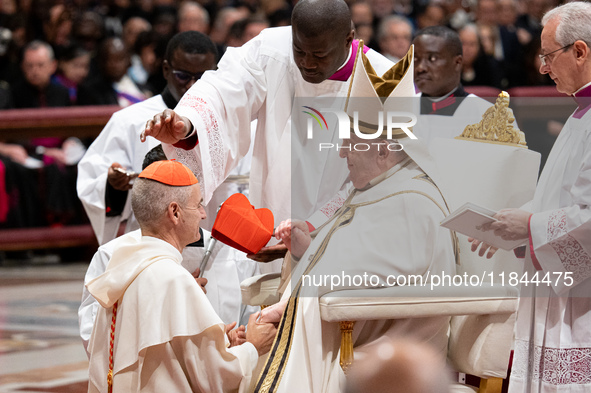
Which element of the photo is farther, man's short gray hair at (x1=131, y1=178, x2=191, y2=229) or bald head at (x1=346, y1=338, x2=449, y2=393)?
man's short gray hair at (x1=131, y1=178, x2=191, y2=229)

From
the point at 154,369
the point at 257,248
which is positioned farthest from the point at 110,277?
the point at 257,248

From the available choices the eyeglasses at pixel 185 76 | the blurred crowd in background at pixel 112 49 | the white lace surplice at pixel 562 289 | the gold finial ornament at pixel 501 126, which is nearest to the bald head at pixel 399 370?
the white lace surplice at pixel 562 289

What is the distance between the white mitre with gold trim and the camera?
345cm

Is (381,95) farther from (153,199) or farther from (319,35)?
(153,199)

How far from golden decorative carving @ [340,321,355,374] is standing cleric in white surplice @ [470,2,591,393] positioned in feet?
2.21

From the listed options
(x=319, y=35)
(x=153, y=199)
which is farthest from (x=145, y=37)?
(x=153, y=199)

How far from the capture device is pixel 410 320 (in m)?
3.33

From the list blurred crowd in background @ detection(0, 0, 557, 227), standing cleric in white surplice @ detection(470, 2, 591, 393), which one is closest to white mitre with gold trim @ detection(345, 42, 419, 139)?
standing cleric in white surplice @ detection(470, 2, 591, 393)

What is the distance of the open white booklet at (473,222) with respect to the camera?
3.26 m

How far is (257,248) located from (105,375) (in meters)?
0.82

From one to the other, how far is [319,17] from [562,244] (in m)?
1.43

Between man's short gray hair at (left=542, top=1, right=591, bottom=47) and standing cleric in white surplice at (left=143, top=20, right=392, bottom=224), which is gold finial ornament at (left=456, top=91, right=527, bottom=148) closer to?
man's short gray hair at (left=542, top=1, right=591, bottom=47)

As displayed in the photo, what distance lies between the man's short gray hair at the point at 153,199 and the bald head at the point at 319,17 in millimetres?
1052

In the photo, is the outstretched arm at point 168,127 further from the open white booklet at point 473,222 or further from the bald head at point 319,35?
the open white booklet at point 473,222
